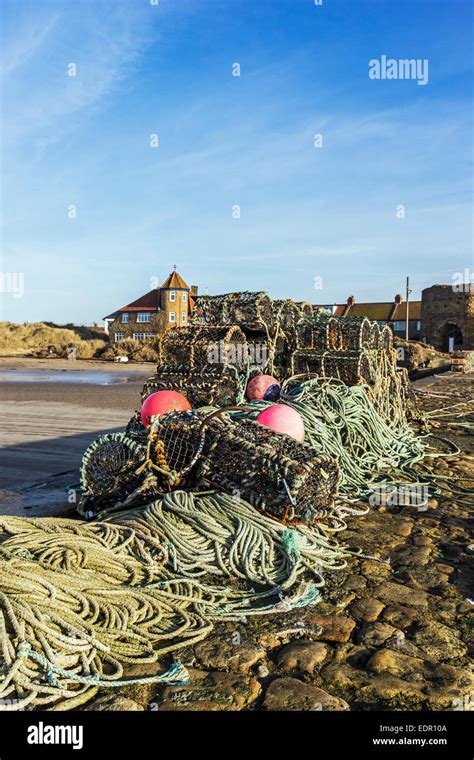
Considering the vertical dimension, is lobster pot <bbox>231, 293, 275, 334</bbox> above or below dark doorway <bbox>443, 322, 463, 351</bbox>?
below

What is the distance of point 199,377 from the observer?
577 cm

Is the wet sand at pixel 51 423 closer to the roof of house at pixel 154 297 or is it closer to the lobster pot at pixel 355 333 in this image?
the lobster pot at pixel 355 333

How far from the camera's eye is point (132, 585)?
3.00 meters

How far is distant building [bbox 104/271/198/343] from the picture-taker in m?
49.6

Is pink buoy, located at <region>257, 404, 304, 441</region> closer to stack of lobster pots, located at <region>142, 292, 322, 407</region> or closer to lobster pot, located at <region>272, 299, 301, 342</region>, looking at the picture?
stack of lobster pots, located at <region>142, 292, 322, 407</region>

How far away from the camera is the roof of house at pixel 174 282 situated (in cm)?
5025

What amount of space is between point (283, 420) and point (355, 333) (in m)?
2.93

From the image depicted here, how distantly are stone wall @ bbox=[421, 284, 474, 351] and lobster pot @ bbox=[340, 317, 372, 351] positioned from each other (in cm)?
3073

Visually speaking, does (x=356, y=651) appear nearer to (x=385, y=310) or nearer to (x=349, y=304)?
(x=385, y=310)

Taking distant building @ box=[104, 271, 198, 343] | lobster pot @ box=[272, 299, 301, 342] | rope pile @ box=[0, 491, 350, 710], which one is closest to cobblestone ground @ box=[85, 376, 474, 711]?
rope pile @ box=[0, 491, 350, 710]

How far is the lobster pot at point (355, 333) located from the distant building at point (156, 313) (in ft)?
138

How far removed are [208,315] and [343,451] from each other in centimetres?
310

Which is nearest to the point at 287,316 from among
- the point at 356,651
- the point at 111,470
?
the point at 111,470
